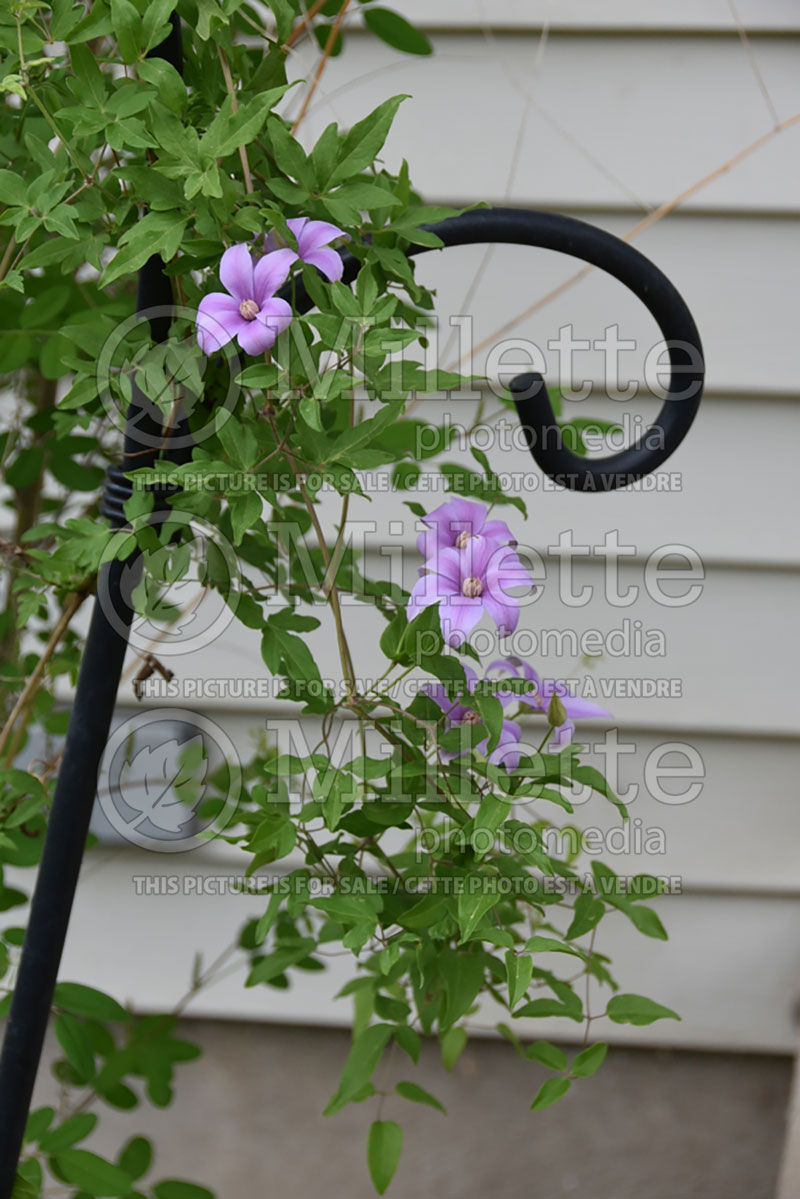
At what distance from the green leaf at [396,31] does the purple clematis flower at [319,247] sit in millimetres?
428

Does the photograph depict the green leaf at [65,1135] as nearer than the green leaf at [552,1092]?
No

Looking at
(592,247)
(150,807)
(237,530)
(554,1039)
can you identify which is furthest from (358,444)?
(554,1039)

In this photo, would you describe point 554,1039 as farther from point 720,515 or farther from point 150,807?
point 720,515

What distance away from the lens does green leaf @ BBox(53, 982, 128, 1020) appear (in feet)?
2.98

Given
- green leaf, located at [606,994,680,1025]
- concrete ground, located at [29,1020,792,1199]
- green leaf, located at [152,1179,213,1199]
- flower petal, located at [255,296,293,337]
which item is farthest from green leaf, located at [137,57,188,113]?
concrete ground, located at [29,1020,792,1199]

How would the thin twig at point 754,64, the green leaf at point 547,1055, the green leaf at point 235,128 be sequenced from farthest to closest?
the thin twig at point 754,64 → the green leaf at point 547,1055 → the green leaf at point 235,128

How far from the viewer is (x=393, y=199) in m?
0.59

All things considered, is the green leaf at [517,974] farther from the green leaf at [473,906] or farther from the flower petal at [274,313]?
the flower petal at [274,313]

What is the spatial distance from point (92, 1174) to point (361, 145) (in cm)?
79

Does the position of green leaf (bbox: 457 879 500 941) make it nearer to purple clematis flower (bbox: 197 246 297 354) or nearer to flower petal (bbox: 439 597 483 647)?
flower petal (bbox: 439 597 483 647)

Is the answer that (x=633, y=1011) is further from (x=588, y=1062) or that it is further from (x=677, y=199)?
(x=677, y=199)

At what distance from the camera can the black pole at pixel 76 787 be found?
0.66 m

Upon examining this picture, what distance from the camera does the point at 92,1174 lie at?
86 cm

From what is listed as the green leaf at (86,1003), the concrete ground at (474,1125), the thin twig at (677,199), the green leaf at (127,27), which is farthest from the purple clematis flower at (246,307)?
the concrete ground at (474,1125)
